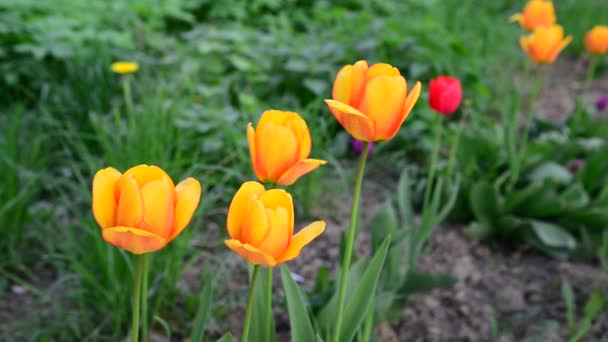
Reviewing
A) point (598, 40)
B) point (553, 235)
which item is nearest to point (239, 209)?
point (553, 235)

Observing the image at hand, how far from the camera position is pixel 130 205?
828mm

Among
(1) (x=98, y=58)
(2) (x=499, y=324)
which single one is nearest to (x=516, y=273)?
(2) (x=499, y=324)

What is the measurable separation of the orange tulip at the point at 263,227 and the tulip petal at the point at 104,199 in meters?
0.14

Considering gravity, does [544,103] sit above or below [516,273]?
above

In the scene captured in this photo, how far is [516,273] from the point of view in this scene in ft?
7.36

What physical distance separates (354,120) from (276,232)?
0.21m

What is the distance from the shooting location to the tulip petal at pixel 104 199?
846 millimetres

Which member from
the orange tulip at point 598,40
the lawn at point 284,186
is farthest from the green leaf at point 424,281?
the orange tulip at point 598,40

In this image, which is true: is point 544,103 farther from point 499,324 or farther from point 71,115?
point 71,115

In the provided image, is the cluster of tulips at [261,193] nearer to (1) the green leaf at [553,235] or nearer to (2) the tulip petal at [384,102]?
(2) the tulip petal at [384,102]

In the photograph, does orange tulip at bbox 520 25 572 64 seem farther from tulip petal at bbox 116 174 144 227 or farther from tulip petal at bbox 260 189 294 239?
tulip petal at bbox 116 174 144 227

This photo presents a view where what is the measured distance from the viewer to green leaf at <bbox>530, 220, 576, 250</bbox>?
7.45ft

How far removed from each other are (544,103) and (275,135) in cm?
296

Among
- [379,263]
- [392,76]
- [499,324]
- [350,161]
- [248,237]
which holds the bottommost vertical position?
[499,324]
